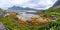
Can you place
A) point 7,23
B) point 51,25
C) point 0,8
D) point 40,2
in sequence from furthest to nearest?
1. point 40,2
2. point 0,8
3. point 7,23
4. point 51,25

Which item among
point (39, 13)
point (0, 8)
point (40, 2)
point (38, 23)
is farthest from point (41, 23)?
point (0, 8)

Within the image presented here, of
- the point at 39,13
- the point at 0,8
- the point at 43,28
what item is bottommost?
the point at 43,28

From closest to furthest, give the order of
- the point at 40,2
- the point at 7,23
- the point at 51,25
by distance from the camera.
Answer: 1. the point at 51,25
2. the point at 7,23
3. the point at 40,2

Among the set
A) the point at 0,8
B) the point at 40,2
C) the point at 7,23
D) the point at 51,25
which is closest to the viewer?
the point at 51,25

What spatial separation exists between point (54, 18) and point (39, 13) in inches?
20.0

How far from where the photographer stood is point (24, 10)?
16.0 ft

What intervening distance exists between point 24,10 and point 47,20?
0.99 meters

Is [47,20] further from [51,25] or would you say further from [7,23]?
[7,23]

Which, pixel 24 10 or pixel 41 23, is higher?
pixel 24 10

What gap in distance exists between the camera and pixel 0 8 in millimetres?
4477

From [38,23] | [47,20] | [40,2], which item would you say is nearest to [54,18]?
[47,20]

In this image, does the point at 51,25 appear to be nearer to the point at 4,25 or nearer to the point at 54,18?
the point at 54,18

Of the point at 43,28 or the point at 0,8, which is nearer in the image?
the point at 43,28

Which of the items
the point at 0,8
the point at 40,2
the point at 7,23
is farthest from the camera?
the point at 40,2
